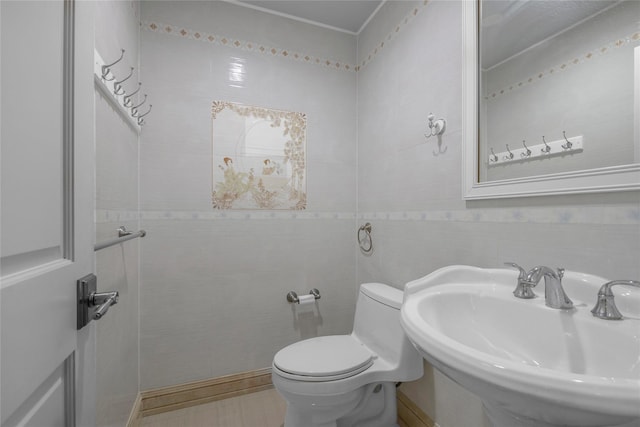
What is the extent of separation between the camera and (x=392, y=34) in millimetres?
1708

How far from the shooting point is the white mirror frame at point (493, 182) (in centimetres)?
77

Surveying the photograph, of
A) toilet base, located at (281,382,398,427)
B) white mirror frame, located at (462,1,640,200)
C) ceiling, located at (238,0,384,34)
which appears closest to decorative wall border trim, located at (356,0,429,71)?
ceiling, located at (238,0,384,34)

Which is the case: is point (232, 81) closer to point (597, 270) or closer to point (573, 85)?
point (573, 85)

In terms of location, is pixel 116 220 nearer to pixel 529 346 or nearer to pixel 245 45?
pixel 245 45

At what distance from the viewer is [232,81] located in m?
1.80

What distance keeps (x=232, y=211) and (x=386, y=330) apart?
44.2 inches

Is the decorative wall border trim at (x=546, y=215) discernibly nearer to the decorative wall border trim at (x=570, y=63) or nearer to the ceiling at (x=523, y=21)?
the decorative wall border trim at (x=570, y=63)

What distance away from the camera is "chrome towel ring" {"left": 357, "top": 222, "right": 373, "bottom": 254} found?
1912 millimetres

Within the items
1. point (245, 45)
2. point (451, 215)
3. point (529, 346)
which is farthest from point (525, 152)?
point (245, 45)

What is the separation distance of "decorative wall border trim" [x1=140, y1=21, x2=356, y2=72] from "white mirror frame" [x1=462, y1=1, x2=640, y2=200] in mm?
1002

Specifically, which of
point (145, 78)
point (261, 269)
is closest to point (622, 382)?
point (261, 269)

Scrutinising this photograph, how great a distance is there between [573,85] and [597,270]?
569mm

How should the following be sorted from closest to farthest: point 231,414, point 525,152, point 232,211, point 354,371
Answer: point 525,152, point 354,371, point 231,414, point 232,211

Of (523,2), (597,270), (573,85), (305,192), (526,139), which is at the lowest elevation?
(597,270)
